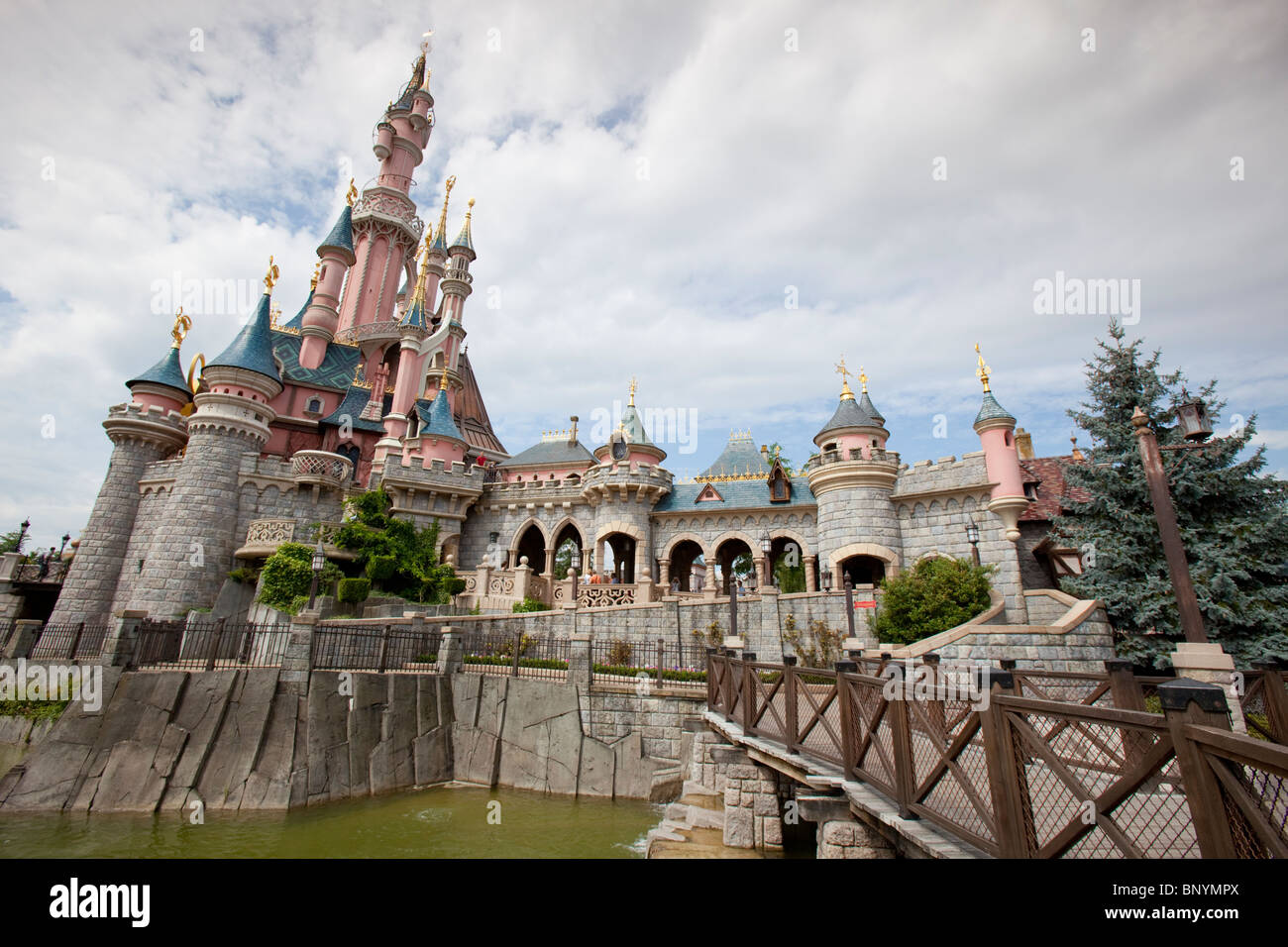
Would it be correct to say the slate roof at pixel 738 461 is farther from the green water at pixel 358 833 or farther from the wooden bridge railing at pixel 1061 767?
the wooden bridge railing at pixel 1061 767

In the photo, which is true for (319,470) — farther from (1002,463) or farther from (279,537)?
(1002,463)

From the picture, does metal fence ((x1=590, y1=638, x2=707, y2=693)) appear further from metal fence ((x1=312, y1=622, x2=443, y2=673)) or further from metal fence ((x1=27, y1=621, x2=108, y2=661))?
metal fence ((x1=27, y1=621, x2=108, y2=661))

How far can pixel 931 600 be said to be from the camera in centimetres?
1739

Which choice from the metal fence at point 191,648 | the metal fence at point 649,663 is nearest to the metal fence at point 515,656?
the metal fence at point 649,663

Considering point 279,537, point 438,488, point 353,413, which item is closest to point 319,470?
point 279,537

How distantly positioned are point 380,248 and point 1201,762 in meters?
42.9

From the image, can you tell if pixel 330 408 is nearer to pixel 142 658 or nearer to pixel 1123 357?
pixel 142 658

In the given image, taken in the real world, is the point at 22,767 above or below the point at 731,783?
below

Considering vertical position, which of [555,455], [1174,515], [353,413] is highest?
[353,413]

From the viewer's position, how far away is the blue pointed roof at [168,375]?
26.7 meters

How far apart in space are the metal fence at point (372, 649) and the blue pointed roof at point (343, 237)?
27654 millimetres
